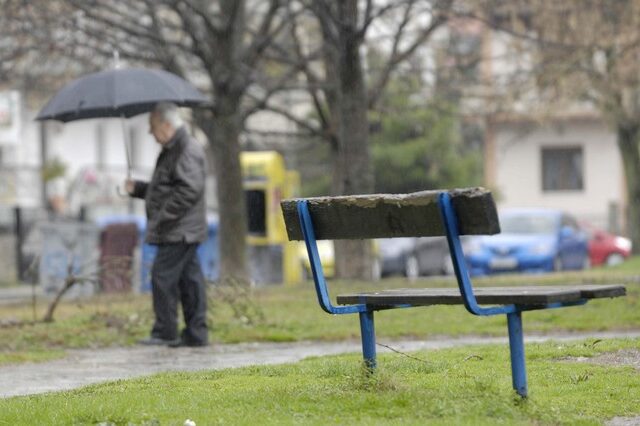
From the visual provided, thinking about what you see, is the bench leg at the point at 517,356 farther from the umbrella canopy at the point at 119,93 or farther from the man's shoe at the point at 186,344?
the umbrella canopy at the point at 119,93

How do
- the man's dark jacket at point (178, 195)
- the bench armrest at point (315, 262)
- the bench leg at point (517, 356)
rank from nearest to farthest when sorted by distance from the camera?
the bench leg at point (517, 356) → the bench armrest at point (315, 262) → the man's dark jacket at point (178, 195)

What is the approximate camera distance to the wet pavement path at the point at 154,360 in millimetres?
9367

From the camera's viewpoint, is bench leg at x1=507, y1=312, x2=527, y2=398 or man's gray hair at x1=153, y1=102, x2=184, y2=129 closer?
bench leg at x1=507, y1=312, x2=527, y2=398

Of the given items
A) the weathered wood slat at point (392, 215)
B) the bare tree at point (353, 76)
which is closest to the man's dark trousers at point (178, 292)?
the weathered wood slat at point (392, 215)

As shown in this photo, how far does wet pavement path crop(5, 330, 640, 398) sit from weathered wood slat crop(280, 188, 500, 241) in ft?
7.58

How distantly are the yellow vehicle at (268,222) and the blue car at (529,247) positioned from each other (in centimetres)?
368

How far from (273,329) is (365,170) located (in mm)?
7681

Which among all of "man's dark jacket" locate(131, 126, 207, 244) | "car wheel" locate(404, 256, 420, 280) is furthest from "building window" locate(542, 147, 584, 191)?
"man's dark jacket" locate(131, 126, 207, 244)

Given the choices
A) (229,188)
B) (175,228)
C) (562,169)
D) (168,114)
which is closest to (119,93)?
(168,114)

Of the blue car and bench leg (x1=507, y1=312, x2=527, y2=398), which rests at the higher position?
bench leg (x1=507, y1=312, x2=527, y2=398)

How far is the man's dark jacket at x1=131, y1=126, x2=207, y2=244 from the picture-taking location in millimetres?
11453

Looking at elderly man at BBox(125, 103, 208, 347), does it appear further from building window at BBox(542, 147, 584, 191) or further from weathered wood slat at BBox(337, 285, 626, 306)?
building window at BBox(542, 147, 584, 191)

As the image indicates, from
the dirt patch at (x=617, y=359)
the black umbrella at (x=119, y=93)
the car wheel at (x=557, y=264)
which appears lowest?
the car wheel at (x=557, y=264)

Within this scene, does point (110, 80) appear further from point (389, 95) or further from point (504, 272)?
point (504, 272)
